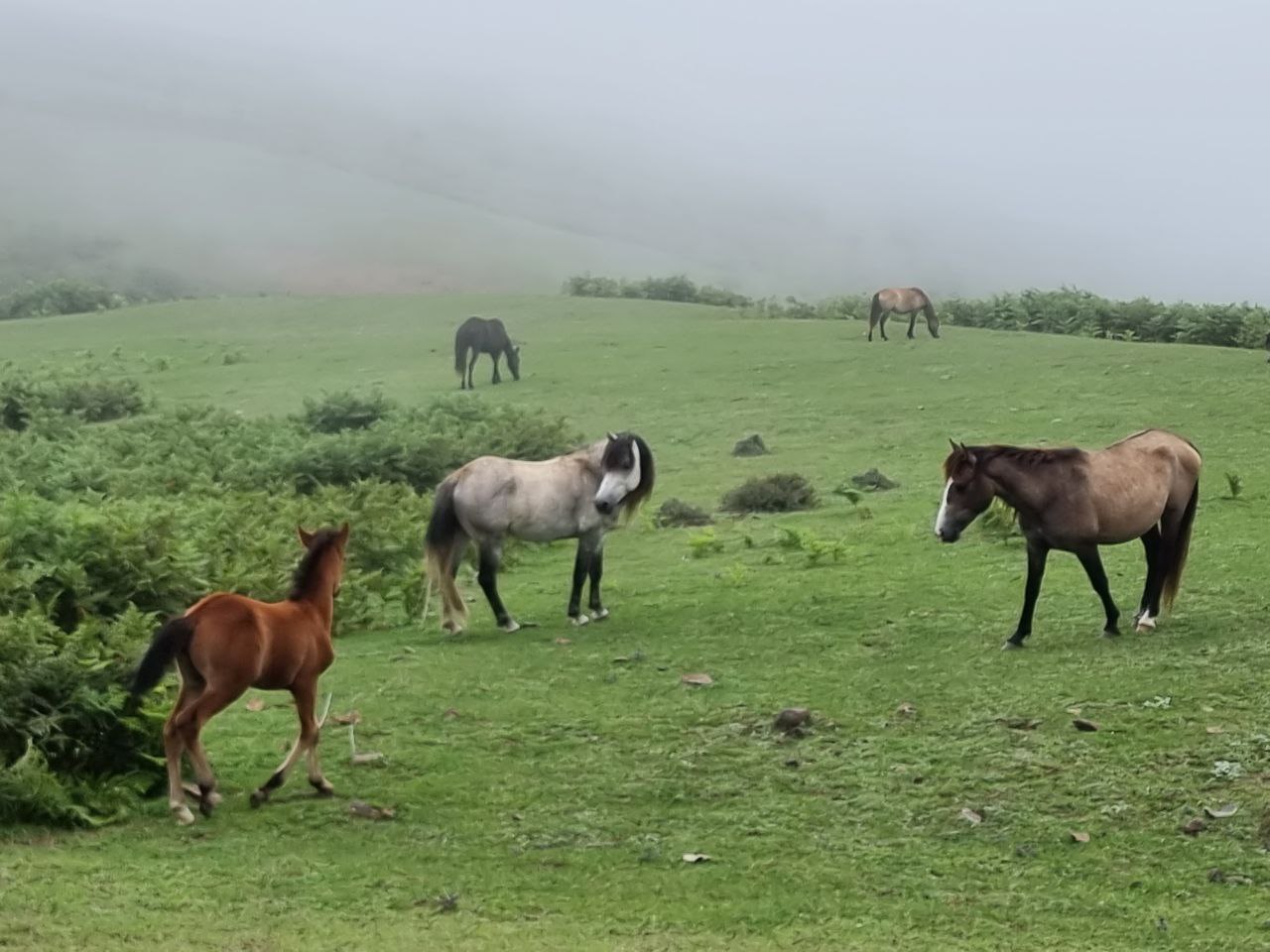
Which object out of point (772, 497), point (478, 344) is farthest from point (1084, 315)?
point (772, 497)

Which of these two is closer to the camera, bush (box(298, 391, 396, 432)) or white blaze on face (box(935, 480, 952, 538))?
white blaze on face (box(935, 480, 952, 538))

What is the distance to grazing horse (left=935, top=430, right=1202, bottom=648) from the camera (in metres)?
9.32

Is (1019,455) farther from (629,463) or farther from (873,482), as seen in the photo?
(873,482)

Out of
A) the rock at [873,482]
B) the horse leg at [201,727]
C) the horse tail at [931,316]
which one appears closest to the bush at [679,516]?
the rock at [873,482]

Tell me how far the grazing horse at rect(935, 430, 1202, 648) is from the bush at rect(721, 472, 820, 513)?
7.29 metres

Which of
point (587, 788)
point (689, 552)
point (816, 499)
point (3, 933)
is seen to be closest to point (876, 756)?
point (587, 788)

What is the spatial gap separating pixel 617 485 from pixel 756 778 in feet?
13.5

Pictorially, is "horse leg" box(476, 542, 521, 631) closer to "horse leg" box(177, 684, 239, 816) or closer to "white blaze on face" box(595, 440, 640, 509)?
"white blaze on face" box(595, 440, 640, 509)

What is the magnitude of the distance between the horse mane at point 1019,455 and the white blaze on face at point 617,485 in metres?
2.50

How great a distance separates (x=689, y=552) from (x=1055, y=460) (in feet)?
17.9

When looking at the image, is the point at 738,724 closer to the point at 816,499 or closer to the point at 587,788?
the point at 587,788

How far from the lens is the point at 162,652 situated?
6113mm

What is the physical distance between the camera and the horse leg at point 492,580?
10867 millimetres

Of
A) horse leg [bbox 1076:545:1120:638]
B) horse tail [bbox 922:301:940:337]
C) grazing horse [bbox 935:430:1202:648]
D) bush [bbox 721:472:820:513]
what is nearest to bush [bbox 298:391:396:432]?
bush [bbox 721:472:820:513]
